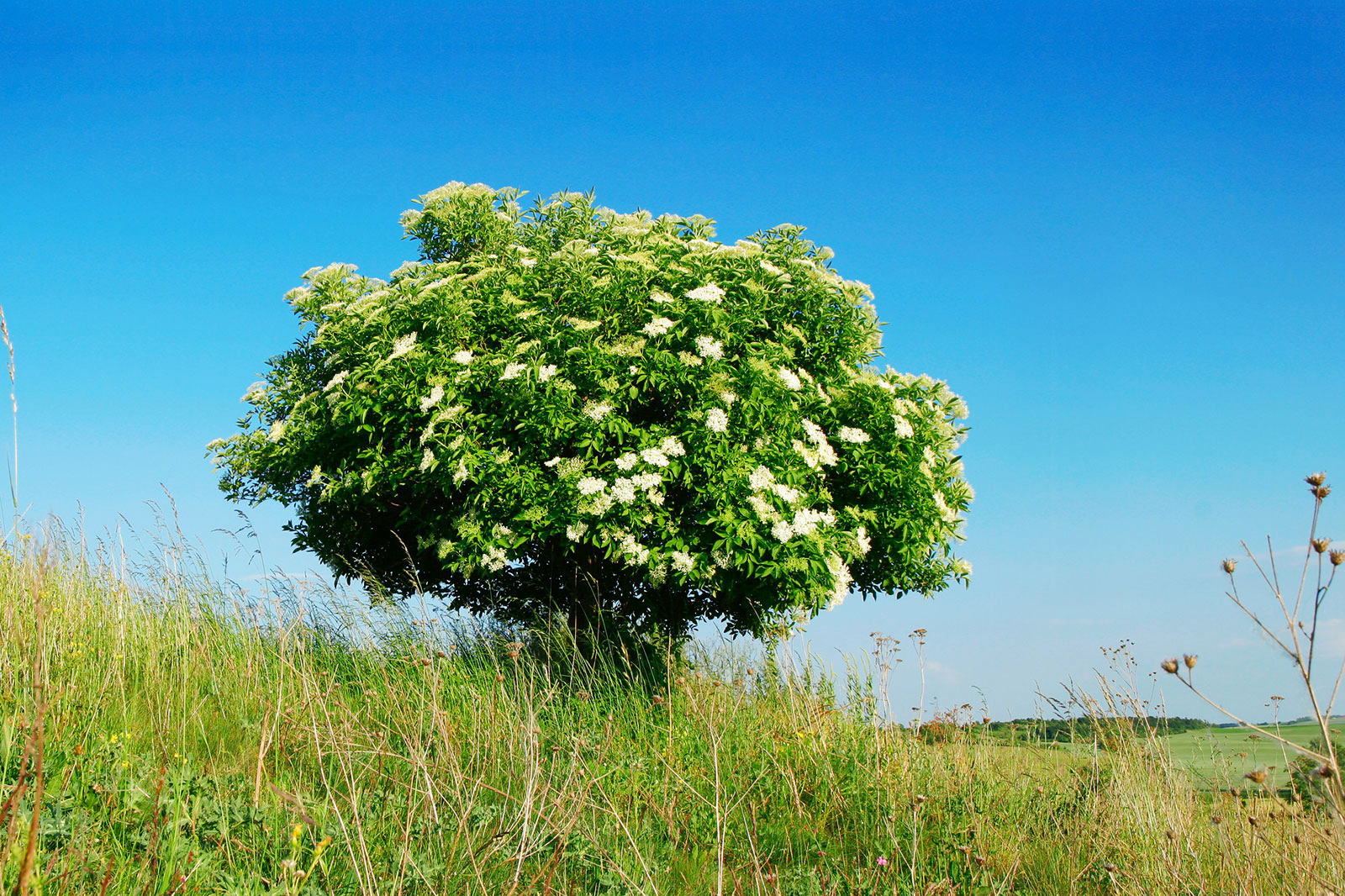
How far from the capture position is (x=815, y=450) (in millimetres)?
8062

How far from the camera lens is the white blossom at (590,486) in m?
7.15

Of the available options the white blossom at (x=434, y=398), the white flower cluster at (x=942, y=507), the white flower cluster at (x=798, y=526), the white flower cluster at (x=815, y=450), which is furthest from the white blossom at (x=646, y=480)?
the white flower cluster at (x=942, y=507)

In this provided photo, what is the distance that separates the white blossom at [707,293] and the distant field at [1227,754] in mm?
4754

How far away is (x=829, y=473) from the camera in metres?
9.19

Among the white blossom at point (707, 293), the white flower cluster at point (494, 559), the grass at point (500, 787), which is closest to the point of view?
the grass at point (500, 787)

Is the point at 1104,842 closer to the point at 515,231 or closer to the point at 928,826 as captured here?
the point at 928,826

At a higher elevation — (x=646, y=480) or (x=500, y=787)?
(x=646, y=480)

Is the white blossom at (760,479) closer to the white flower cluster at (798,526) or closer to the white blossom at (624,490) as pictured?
the white flower cluster at (798,526)

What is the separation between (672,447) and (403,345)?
275 cm

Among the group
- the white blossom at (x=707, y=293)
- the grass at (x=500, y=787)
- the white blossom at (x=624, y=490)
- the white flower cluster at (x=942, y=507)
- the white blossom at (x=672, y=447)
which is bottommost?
the grass at (x=500, y=787)

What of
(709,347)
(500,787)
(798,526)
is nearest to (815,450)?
(798,526)

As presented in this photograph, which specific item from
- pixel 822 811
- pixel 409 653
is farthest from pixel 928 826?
pixel 409 653

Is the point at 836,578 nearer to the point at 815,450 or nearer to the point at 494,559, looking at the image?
the point at 815,450

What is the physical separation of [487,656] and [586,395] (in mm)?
2680
